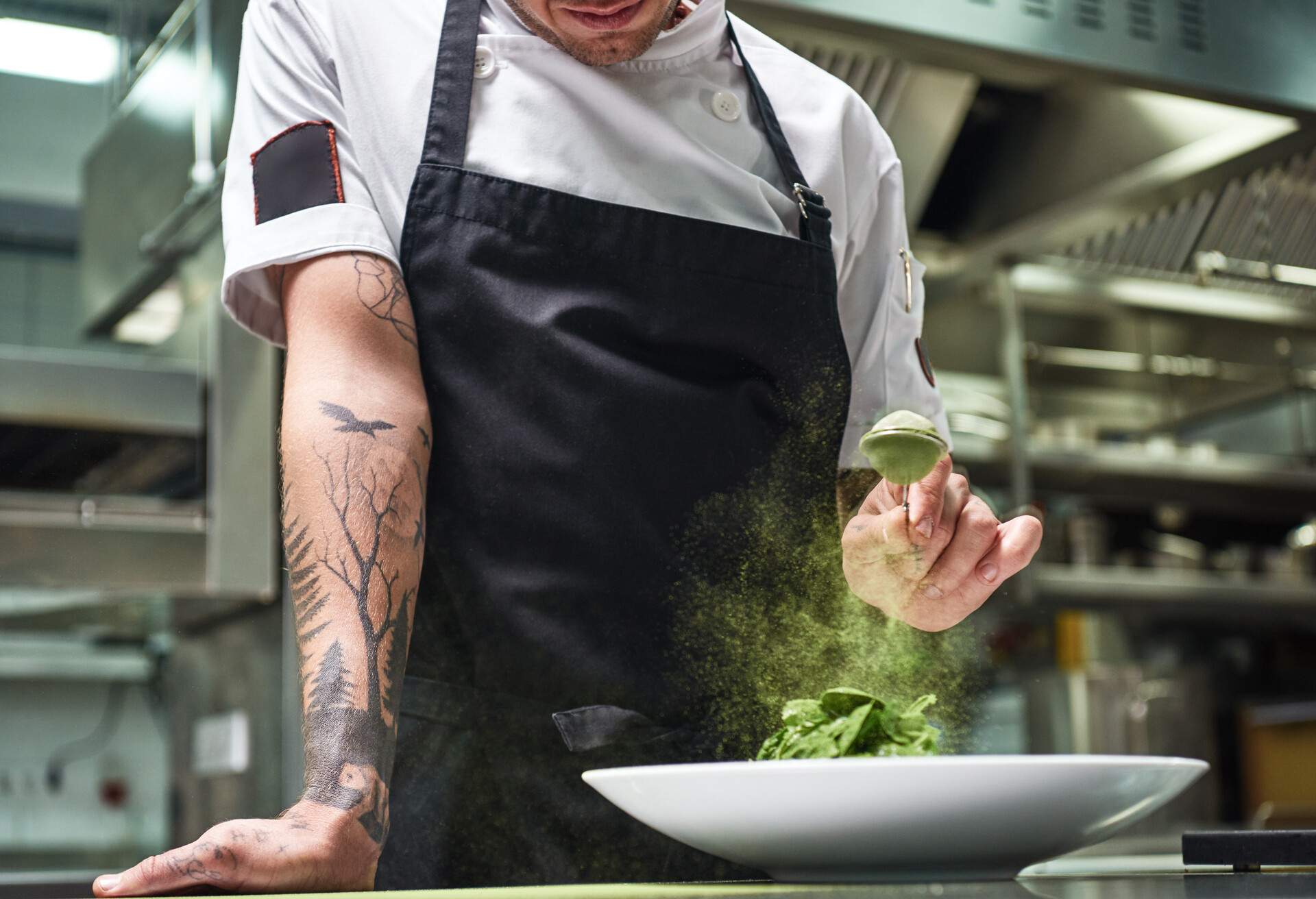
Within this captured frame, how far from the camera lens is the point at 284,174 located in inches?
40.5

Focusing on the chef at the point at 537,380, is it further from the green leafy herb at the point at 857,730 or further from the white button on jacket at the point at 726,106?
the green leafy herb at the point at 857,730

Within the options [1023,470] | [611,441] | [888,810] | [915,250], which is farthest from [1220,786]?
[888,810]

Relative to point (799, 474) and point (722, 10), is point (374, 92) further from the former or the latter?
point (799, 474)

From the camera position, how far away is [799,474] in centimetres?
120

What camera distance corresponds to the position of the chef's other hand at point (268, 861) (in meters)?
0.63

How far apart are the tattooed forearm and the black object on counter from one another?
0.65 metres

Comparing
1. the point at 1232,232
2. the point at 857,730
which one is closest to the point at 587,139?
the point at 857,730

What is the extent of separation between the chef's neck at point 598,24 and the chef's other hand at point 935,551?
0.42 m

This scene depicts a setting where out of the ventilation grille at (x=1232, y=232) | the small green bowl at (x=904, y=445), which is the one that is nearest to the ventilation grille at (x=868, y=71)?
the ventilation grille at (x=1232, y=232)

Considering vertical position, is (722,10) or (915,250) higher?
(915,250)

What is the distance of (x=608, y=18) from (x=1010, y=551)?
53 centimetres

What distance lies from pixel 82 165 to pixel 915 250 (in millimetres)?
1956

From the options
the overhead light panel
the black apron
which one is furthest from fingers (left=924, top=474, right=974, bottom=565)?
the overhead light panel

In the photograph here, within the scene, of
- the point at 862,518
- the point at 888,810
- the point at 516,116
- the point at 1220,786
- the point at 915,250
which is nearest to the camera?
the point at 888,810
